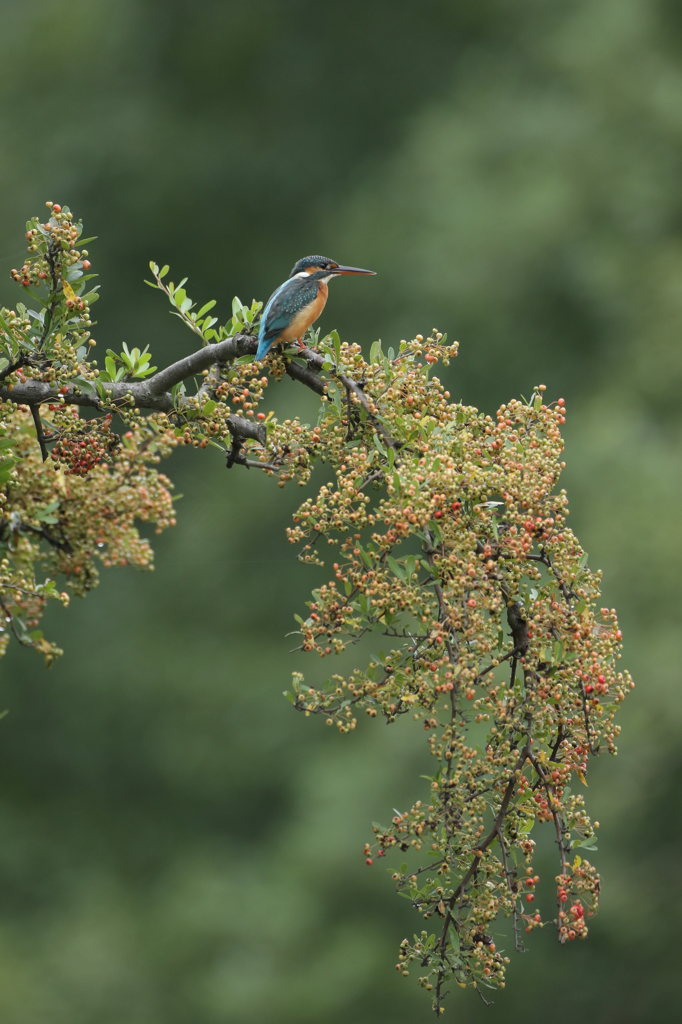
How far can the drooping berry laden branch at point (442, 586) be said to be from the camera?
157 cm

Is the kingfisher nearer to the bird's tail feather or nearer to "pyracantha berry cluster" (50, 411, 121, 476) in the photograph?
the bird's tail feather

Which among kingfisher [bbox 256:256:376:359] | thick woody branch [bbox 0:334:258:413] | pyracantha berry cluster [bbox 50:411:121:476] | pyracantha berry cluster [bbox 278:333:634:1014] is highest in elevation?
kingfisher [bbox 256:256:376:359]

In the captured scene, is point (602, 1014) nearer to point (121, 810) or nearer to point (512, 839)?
point (121, 810)

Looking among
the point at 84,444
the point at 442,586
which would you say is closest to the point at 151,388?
the point at 84,444

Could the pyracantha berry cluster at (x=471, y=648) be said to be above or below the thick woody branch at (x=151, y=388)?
below

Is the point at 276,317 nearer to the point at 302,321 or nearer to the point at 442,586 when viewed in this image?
the point at 302,321

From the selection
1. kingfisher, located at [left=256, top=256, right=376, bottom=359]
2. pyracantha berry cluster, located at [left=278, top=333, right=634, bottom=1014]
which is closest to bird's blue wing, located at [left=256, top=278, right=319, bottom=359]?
kingfisher, located at [left=256, top=256, right=376, bottom=359]

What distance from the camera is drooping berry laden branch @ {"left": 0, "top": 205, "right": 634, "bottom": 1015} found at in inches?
61.7

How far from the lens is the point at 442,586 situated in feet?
5.24

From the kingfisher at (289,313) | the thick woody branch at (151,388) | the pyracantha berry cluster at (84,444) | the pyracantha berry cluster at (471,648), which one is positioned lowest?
the pyracantha berry cluster at (471,648)

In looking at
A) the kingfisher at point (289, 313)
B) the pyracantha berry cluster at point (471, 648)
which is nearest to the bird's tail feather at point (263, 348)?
the kingfisher at point (289, 313)

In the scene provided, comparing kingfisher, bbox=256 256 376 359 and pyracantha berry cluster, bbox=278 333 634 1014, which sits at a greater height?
kingfisher, bbox=256 256 376 359

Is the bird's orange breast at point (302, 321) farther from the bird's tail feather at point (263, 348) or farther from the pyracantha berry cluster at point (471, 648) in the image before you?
the pyracantha berry cluster at point (471, 648)

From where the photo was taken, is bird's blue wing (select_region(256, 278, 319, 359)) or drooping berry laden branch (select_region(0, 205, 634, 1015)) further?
bird's blue wing (select_region(256, 278, 319, 359))
